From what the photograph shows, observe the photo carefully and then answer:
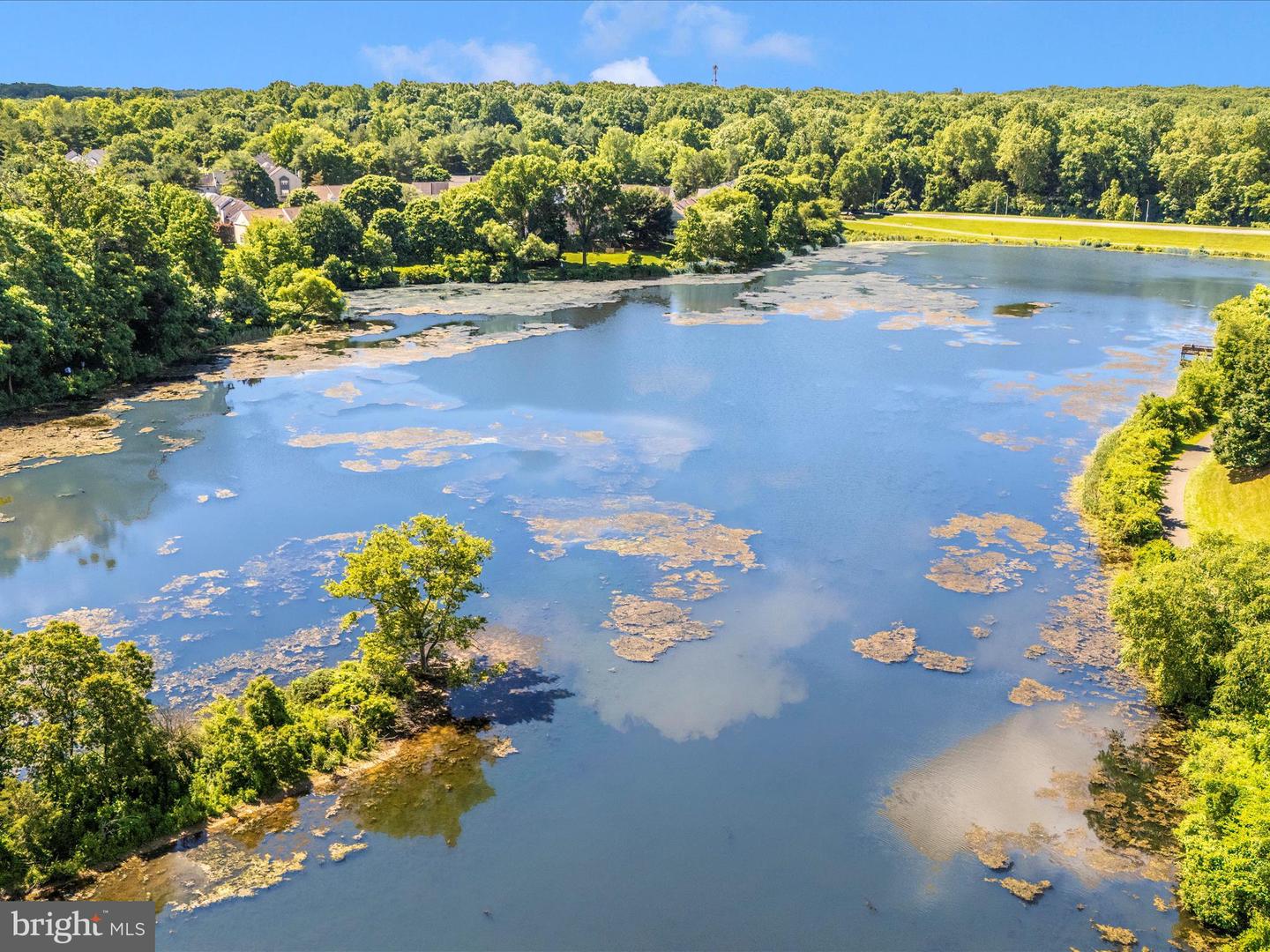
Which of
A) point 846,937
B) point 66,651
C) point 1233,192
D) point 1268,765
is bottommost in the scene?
point 846,937

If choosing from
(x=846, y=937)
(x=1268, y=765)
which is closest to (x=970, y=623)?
(x=1268, y=765)

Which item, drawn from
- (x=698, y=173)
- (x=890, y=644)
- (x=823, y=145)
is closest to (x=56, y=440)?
(x=890, y=644)

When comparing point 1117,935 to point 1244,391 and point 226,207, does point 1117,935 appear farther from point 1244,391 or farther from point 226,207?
point 226,207

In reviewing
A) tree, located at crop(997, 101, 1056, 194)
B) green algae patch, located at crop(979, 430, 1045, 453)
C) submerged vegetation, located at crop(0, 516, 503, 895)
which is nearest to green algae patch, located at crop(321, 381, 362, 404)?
submerged vegetation, located at crop(0, 516, 503, 895)

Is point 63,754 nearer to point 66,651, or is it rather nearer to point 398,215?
point 66,651

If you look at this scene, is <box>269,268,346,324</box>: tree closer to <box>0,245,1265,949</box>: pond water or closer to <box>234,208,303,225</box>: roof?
<box>0,245,1265,949</box>: pond water

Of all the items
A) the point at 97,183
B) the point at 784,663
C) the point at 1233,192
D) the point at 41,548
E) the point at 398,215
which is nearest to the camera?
the point at 784,663
